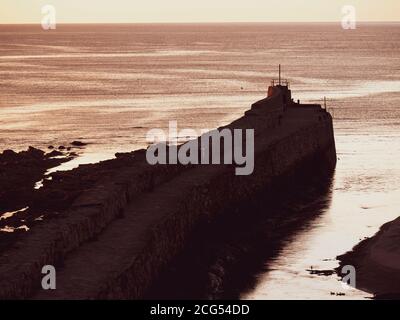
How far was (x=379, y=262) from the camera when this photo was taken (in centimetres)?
3219

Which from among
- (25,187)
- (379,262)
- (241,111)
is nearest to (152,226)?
(379,262)

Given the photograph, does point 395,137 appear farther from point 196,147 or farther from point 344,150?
point 196,147

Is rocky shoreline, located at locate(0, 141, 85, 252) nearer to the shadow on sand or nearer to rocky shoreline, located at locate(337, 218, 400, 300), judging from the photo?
the shadow on sand

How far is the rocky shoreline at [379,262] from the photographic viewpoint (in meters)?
30.2

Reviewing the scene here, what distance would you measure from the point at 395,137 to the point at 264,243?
30.6 meters

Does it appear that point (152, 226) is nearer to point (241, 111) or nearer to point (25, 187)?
point (25, 187)

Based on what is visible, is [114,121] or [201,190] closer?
[201,190]

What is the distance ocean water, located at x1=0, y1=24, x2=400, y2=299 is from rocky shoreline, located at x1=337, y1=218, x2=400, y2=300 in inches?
26.5

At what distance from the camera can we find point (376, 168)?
175 ft

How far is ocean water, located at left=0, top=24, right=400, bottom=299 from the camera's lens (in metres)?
36.5

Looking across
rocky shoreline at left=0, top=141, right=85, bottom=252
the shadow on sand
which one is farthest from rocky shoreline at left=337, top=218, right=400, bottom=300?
rocky shoreline at left=0, top=141, right=85, bottom=252

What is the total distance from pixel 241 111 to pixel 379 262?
49883 millimetres

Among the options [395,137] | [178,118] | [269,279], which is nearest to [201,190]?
[269,279]

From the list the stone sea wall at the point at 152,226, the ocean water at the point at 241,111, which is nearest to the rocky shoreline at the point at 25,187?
the ocean water at the point at 241,111
